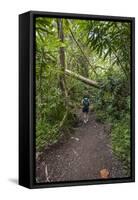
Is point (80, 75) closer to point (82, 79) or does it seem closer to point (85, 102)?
point (82, 79)

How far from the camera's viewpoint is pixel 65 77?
20.7 feet

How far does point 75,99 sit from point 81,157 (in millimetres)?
551

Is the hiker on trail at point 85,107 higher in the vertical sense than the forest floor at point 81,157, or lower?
higher

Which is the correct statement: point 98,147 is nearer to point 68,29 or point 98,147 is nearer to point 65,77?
point 65,77

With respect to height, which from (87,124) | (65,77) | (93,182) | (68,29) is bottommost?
(93,182)

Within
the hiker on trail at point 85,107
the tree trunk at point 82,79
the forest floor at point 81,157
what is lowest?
the forest floor at point 81,157

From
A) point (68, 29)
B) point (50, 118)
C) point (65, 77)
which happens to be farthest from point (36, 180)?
point (68, 29)

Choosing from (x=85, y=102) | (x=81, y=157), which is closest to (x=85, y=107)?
(x=85, y=102)

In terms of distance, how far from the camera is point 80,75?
6.36m

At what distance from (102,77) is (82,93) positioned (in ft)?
0.89

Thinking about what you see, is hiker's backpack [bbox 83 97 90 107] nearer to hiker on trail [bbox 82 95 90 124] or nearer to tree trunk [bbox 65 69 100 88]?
hiker on trail [bbox 82 95 90 124]

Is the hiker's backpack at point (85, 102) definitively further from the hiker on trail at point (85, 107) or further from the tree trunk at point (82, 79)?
the tree trunk at point (82, 79)

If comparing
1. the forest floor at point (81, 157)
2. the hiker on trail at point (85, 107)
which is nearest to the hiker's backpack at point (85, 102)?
the hiker on trail at point (85, 107)

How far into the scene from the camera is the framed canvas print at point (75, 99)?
6.17 meters
